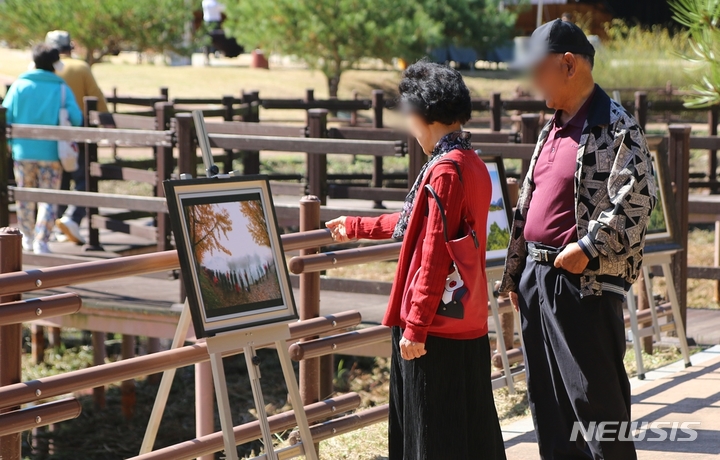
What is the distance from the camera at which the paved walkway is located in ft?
16.9

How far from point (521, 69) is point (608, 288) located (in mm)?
948

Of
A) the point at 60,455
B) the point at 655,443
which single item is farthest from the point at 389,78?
the point at 655,443

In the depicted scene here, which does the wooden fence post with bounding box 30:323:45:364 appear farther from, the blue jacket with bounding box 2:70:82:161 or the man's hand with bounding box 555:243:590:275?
the man's hand with bounding box 555:243:590:275

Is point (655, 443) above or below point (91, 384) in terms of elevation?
below

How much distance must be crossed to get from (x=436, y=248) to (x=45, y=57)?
21.8 ft

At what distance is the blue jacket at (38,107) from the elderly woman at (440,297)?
6.23 meters

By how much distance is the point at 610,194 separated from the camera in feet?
12.8

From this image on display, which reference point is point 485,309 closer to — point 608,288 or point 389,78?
point 608,288

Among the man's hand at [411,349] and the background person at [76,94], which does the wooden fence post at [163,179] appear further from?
the man's hand at [411,349]

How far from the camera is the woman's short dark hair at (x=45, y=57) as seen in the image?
9203 mm

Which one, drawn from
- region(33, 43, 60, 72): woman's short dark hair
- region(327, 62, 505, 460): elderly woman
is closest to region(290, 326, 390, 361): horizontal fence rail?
region(327, 62, 505, 460): elderly woman

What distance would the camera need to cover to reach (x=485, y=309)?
382 centimetres

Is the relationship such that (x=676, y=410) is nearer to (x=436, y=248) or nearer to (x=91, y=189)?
(x=436, y=248)

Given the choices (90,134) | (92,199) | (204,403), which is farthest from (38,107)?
(204,403)
